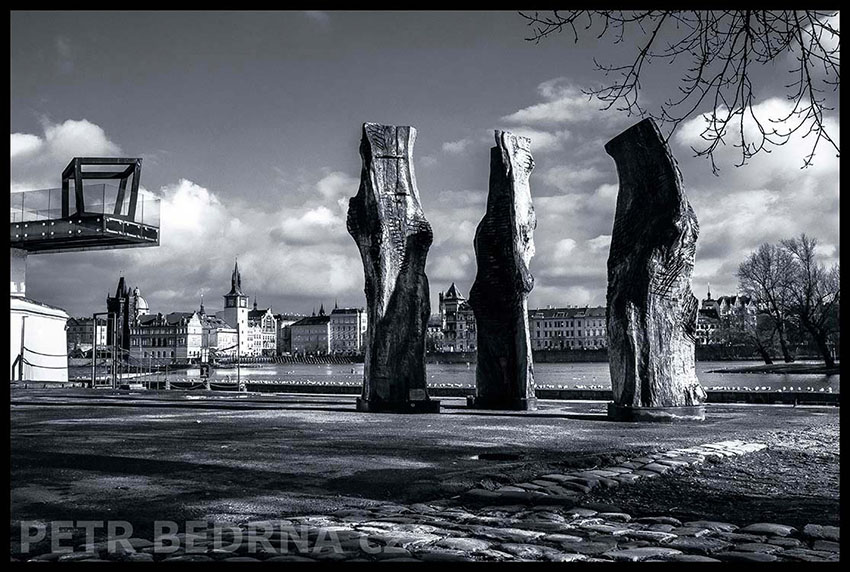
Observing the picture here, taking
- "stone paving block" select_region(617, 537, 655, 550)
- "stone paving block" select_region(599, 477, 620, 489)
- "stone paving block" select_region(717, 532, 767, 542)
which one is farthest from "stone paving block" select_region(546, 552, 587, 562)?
"stone paving block" select_region(599, 477, 620, 489)

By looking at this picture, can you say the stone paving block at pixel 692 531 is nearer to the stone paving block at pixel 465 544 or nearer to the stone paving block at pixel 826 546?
the stone paving block at pixel 826 546

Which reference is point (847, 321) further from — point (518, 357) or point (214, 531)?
point (518, 357)

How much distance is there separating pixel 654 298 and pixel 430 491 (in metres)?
8.02

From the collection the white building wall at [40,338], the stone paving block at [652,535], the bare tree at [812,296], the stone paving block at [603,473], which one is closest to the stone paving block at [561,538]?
the stone paving block at [652,535]

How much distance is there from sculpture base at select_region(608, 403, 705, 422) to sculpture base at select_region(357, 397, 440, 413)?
11.8ft

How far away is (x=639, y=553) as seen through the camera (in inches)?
185

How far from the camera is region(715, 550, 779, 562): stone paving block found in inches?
180

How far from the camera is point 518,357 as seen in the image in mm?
16859

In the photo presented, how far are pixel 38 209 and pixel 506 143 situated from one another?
1852cm

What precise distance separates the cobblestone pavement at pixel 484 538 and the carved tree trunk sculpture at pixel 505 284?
1040cm

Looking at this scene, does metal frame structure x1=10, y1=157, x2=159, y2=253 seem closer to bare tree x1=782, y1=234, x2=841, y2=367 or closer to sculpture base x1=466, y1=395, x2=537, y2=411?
sculpture base x1=466, y1=395, x2=537, y2=411

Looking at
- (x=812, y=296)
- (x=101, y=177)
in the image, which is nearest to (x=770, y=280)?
(x=812, y=296)
